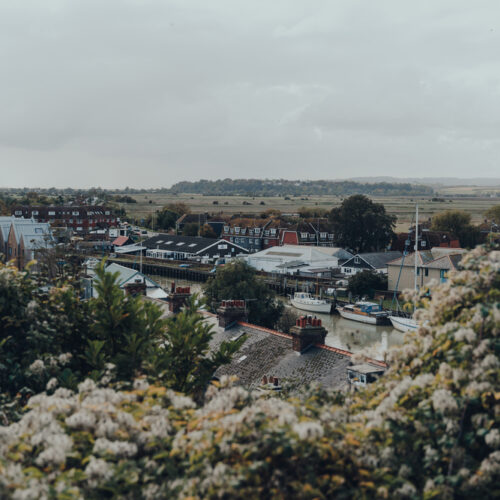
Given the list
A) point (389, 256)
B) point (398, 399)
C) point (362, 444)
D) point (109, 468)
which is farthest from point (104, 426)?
point (389, 256)

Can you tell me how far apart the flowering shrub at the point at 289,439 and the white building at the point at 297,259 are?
66.3 m

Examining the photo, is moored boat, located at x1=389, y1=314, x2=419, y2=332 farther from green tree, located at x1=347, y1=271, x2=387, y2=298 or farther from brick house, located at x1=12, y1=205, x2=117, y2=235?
brick house, located at x1=12, y1=205, x2=117, y2=235

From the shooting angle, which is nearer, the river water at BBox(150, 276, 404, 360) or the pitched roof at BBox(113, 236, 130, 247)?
the river water at BBox(150, 276, 404, 360)

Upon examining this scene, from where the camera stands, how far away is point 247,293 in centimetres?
4078

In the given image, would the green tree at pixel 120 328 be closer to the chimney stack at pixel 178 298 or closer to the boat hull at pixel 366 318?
the chimney stack at pixel 178 298

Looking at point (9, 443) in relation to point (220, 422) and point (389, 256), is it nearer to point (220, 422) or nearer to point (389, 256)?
point (220, 422)

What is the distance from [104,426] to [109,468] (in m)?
0.59

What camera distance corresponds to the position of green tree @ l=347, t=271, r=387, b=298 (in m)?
64.1

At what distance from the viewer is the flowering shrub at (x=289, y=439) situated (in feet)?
20.1

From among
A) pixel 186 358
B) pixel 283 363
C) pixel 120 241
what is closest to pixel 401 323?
pixel 283 363

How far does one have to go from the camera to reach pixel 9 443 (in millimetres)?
6586

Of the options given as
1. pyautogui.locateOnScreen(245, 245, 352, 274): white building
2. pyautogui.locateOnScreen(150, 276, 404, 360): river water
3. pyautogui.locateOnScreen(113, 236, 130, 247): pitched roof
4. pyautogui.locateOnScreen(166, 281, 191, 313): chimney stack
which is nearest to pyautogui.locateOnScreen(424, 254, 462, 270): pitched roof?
pyautogui.locateOnScreen(150, 276, 404, 360): river water

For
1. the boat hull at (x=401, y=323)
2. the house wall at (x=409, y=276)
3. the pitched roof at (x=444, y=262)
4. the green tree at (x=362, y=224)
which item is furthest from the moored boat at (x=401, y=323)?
the green tree at (x=362, y=224)

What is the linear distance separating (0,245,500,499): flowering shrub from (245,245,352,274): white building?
66.3 m
